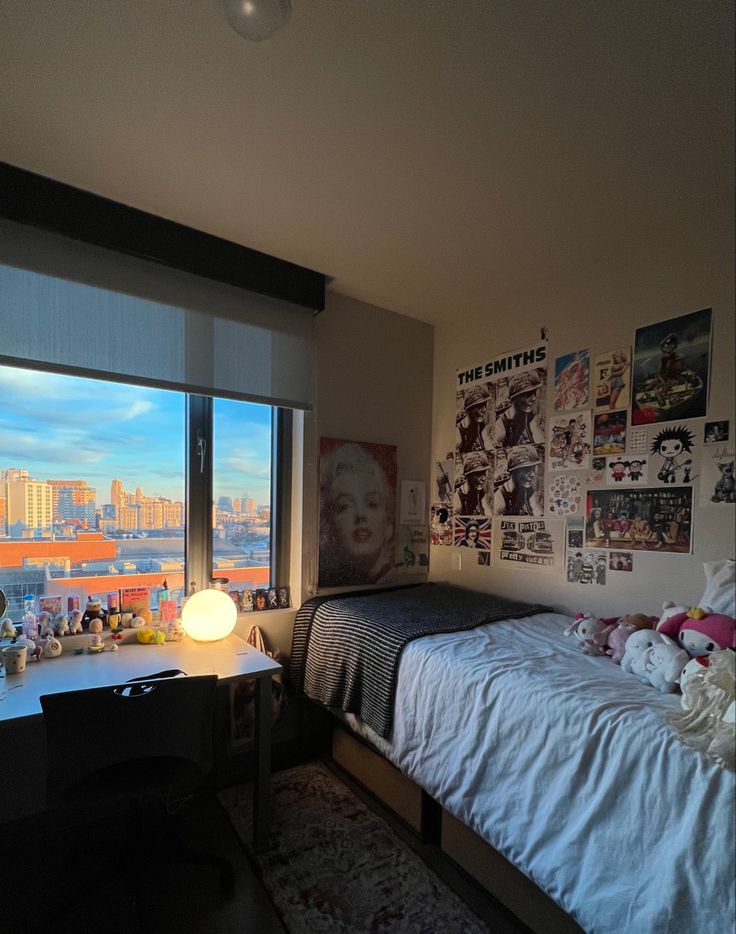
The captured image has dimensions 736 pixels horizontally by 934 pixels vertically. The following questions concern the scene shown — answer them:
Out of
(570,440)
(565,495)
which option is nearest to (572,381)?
(570,440)

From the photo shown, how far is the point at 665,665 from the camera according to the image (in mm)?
1146

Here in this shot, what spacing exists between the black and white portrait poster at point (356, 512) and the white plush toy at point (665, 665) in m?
1.45

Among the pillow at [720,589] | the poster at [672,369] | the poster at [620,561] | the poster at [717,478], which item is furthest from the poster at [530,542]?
the poster at [717,478]

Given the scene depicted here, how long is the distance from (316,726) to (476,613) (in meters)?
0.99

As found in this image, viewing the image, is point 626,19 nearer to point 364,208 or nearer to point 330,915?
point 364,208

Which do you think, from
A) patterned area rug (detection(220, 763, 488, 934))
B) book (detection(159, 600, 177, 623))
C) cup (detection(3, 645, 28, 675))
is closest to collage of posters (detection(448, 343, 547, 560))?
patterned area rug (detection(220, 763, 488, 934))

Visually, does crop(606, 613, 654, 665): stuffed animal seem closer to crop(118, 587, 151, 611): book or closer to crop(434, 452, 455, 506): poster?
crop(434, 452, 455, 506): poster

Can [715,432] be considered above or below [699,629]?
above

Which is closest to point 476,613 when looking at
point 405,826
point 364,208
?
point 405,826

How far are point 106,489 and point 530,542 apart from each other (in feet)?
6.02

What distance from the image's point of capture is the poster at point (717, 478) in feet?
2.19

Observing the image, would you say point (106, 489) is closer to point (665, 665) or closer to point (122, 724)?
point (122, 724)

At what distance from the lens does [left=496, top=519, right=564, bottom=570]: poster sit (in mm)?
1976

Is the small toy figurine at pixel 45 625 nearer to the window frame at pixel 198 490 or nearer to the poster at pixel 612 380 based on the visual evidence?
the window frame at pixel 198 490
